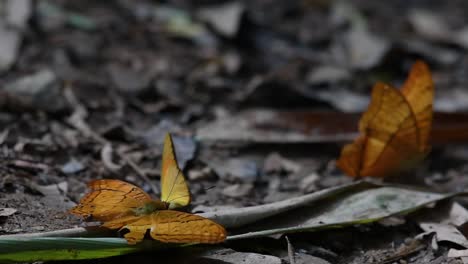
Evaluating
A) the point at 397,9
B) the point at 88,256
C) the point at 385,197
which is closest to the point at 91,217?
the point at 88,256

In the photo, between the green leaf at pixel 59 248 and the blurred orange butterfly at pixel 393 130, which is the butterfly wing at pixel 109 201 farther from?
the blurred orange butterfly at pixel 393 130

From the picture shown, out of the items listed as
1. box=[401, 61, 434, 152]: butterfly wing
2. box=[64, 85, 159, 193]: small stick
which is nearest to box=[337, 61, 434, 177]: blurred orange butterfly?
box=[401, 61, 434, 152]: butterfly wing

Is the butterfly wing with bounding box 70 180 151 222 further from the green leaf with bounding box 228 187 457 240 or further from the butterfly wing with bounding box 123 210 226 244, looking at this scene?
the green leaf with bounding box 228 187 457 240

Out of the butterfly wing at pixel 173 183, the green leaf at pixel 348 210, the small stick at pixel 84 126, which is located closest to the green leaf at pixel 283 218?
the green leaf at pixel 348 210

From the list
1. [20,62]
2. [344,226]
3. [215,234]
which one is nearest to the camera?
[215,234]

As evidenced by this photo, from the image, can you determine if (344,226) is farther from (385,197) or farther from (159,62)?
(159,62)

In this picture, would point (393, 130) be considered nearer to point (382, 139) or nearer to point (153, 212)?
point (382, 139)
